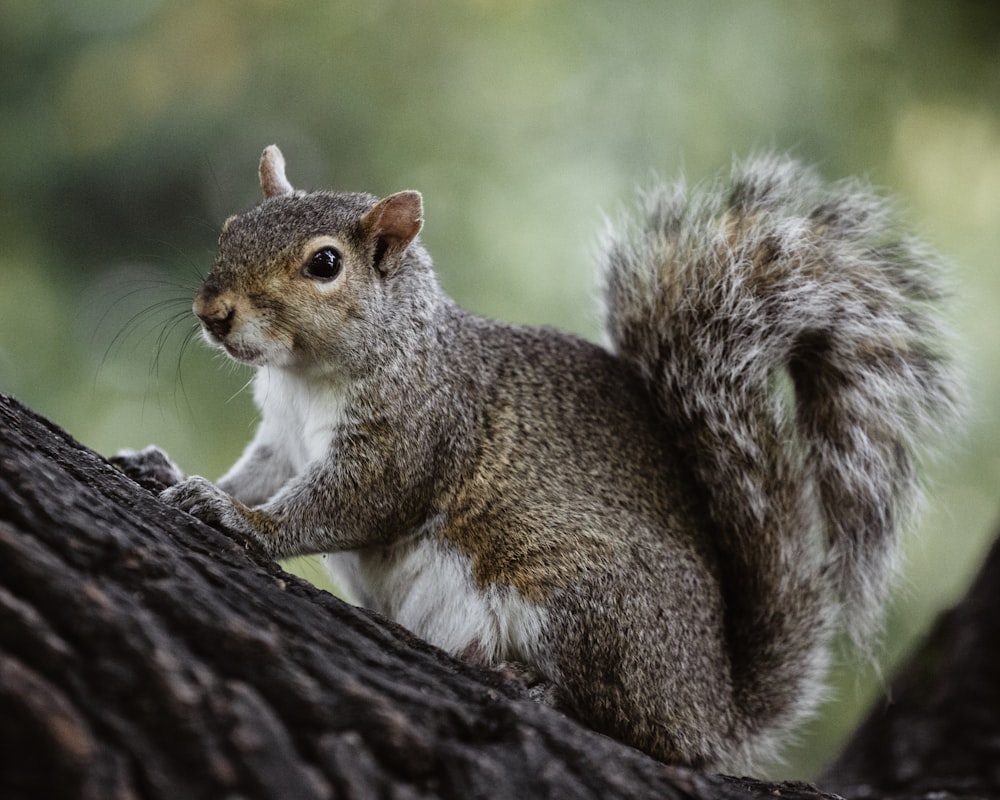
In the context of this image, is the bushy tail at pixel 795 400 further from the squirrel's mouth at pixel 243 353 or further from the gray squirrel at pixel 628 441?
the squirrel's mouth at pixel 243 353

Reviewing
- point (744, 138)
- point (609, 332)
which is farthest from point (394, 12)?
point (609, 332)

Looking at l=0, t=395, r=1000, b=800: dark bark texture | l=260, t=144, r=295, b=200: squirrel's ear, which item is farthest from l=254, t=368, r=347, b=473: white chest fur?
l=0, t=395, r=1000, b=800: dark bark texture

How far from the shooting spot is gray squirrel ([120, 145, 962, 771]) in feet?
7.21

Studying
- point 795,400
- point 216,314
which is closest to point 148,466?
point 216,314

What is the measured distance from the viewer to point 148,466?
7.76 ft

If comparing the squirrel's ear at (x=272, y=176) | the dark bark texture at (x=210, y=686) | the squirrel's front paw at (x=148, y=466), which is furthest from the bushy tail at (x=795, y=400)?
the squirrel's front paw at (x=148, y=466)

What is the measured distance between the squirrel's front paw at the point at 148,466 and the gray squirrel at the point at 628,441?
0.01m

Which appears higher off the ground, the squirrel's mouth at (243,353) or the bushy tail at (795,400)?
the bushy tail at (795,400)

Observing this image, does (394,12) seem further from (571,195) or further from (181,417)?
(181,417)

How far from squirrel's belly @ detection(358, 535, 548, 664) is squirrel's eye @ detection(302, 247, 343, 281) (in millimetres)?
610

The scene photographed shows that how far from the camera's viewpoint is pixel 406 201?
2.33 metres

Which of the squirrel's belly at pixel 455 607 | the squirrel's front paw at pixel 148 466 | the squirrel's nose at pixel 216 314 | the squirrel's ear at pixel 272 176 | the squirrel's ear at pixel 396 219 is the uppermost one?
the squirrel's ear at pixel 272 176

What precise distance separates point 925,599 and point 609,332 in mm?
2868

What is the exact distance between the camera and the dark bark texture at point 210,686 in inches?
45.1
